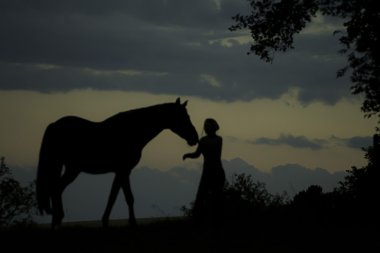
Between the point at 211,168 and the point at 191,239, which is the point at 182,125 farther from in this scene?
the point at 191,239

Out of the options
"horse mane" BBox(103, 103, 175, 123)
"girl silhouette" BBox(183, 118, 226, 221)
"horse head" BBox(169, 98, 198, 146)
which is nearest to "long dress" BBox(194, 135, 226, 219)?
"girl silhouette" BBox(183, 118, 226, 221)

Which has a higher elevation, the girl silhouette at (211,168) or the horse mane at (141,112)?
the horse mane at (141,112)

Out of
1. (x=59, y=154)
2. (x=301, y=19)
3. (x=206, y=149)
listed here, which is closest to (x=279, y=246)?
(x=206, y=149)

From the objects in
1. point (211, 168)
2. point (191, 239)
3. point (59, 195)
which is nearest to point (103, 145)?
point (59, 195)

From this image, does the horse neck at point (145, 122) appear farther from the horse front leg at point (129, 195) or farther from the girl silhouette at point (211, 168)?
the girl silhouette at point (211, 168)

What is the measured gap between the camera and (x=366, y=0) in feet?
64.0

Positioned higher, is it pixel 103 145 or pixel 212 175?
pixel 103 145

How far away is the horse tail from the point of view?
1858 cm

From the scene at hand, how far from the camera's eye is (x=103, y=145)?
19094mm

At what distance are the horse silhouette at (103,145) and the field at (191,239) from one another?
113 centimetres

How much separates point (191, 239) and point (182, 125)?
456 centimetres

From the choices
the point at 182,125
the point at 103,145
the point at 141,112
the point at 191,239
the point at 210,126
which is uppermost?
the point at 141,112

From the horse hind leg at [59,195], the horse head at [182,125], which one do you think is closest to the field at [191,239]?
the horse hind leg at [59,195]

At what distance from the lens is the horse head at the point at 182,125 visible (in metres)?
19.3
